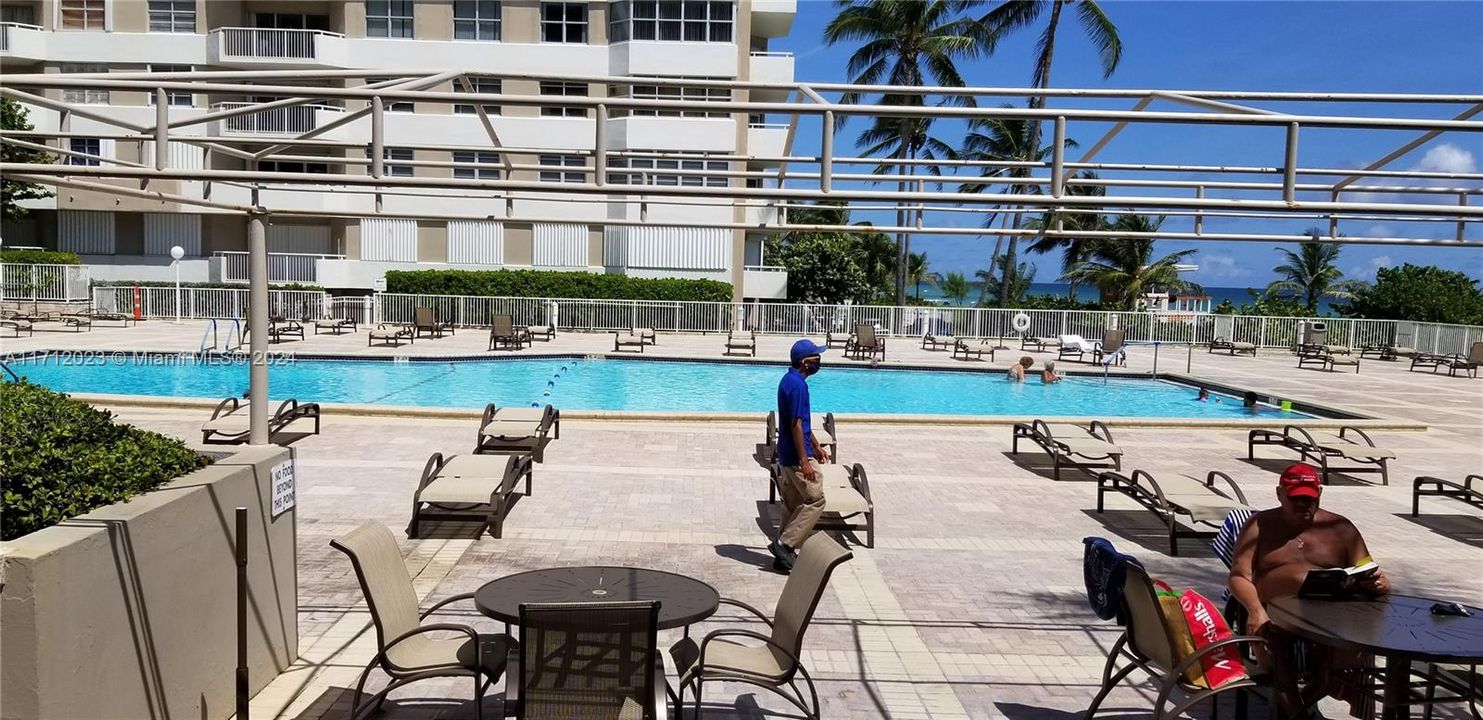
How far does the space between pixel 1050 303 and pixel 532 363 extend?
25879 millimetres

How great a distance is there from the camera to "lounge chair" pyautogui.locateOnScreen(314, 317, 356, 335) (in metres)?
31.5

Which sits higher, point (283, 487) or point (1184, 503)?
point (283, 487)

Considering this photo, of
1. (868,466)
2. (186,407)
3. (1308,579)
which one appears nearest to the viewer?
(1308,579)

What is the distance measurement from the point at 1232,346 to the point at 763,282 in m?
17.6

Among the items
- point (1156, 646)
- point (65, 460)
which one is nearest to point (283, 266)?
point (65, 460)

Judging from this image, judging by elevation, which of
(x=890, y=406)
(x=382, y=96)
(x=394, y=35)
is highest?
(x=394, y=35)

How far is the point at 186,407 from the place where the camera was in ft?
50.9

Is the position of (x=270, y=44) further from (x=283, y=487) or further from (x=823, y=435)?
(x=283, y=487)

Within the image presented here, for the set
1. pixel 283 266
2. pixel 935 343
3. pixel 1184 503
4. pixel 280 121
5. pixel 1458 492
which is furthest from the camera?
pixel 280 121

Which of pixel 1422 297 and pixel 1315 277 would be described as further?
pixel 1315 277

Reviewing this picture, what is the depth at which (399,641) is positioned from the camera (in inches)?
193

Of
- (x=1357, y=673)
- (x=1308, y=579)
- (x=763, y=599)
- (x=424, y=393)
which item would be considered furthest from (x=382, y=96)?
(x=424, y=393)

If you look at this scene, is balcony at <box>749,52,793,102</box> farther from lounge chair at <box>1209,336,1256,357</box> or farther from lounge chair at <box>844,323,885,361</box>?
lounge chair at <box>1209,336,1256,357</box>

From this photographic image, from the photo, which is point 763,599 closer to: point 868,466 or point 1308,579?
point 1308,579
